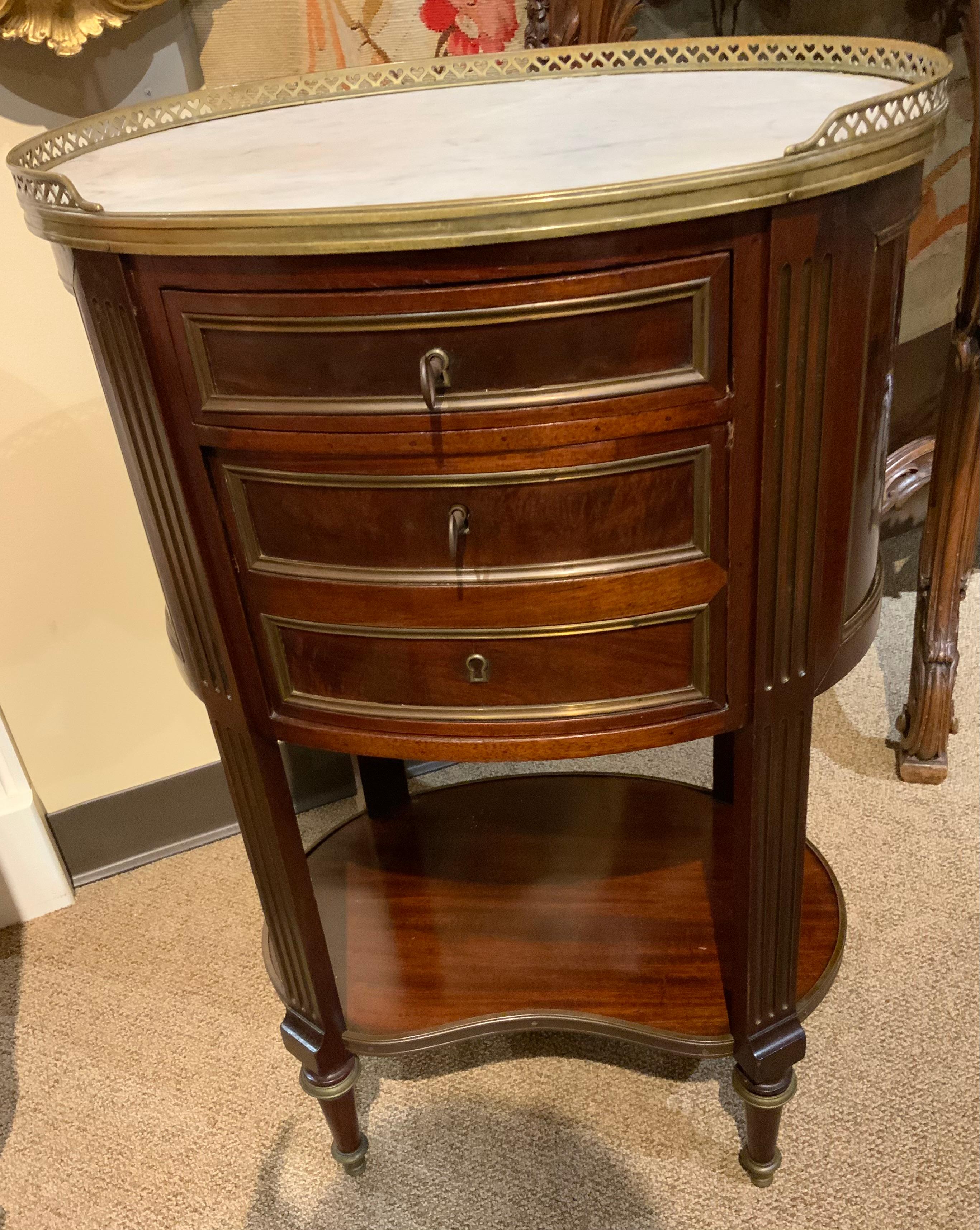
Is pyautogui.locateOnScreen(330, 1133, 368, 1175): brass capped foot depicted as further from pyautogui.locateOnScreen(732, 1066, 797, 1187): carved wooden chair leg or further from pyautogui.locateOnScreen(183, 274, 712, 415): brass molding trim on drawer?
pyautogui.locateOnScreen(183, 274, 712, 415): brass molding trim on drawer

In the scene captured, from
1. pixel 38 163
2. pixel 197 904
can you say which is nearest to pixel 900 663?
pixel 197 904

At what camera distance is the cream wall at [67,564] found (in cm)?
121

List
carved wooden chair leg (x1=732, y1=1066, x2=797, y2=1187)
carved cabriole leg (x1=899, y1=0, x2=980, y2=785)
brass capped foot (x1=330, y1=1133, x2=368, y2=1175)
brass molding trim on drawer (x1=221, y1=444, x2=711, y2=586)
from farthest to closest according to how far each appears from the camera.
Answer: carved cabriole leg (x1=899, y1=0, x2=980, y2=785) < brass capped foot (x1=330, y1=1133, x2=368, y2=1175) < carved wooden chair leg (x1=732, y1=1066, x2=797, y2=1187) < brass molding trim on drawer (x1=221, y1=444, x2=711, y2=586)

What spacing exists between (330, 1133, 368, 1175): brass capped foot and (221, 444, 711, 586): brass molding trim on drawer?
2.37 feet

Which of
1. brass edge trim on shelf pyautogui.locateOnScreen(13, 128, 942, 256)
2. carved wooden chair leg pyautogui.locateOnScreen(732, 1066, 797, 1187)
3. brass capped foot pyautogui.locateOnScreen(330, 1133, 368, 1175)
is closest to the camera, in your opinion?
brass edge trim on shelf pyautogui.locateOnScreen(13, 128, 942, 256)

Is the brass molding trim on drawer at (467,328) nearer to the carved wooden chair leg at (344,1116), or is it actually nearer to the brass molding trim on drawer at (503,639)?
the brass molding trim on drawer at (503,639)

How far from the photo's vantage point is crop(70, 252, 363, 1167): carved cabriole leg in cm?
72

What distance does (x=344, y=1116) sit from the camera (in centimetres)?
109

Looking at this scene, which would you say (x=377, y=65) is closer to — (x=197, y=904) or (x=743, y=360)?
(x=743, y=360)

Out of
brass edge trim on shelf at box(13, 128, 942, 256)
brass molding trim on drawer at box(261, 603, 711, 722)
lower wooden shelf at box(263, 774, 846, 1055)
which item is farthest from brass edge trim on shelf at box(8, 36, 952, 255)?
lower wooden shelf at box(263, 774, 846, 1055)

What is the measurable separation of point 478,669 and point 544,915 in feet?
1.86

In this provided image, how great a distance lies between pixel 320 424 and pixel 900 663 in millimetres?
1453

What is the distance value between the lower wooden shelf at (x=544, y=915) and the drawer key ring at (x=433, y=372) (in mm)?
723

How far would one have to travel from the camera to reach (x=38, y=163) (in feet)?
2.85
